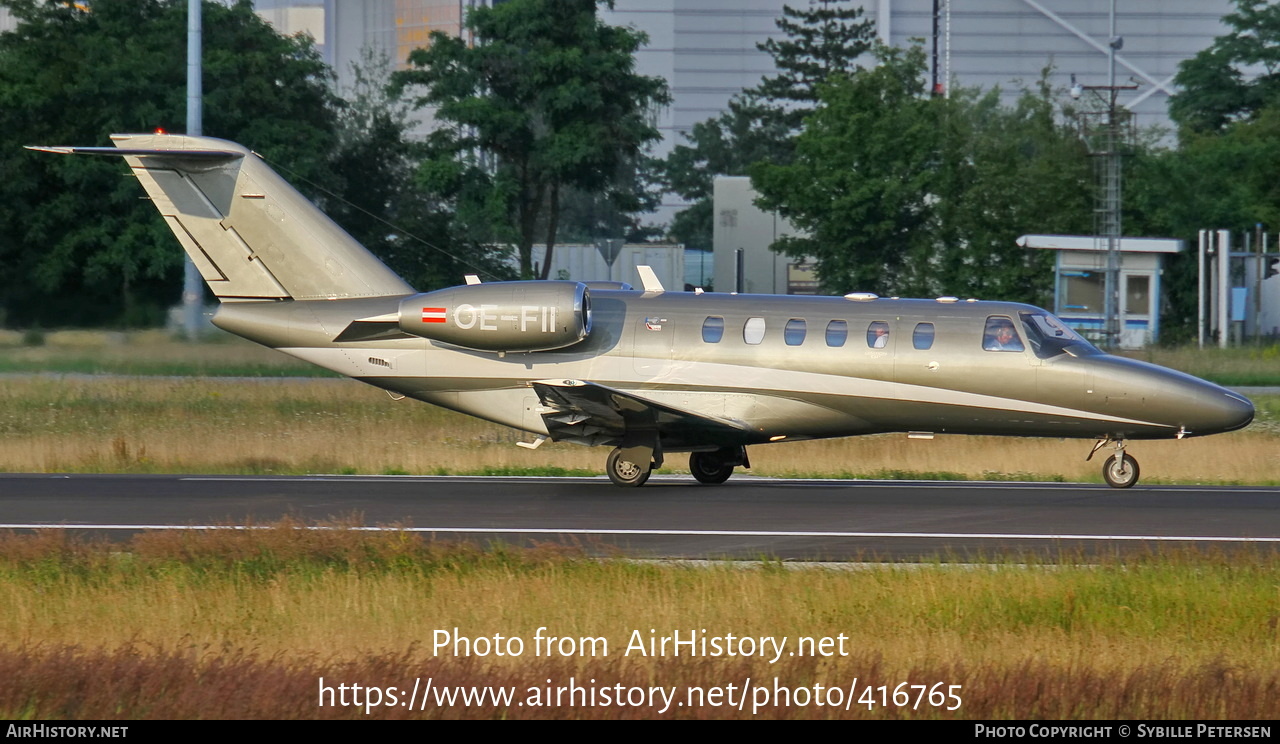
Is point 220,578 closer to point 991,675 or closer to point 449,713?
point 449,713

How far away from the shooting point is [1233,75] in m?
71.4

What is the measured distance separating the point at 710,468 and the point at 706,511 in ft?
10.6

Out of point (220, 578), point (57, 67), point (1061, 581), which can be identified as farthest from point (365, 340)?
point (57, 67)

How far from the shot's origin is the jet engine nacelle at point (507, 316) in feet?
56.5

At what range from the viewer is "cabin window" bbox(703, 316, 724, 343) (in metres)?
17.6

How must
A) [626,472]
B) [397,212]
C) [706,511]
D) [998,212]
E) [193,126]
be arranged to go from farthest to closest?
[397,212] < [998,212] < [193,126] < [626,472] < [706,511]

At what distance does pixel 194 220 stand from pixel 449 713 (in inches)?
515

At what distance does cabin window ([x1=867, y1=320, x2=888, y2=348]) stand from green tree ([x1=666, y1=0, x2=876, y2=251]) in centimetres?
6522

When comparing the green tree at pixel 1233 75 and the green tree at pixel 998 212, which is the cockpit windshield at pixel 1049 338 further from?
the green tree at pixel 1233 75

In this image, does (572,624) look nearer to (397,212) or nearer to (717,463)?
(717,463)

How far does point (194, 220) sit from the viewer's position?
18516 millimetres

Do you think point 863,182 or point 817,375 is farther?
point 863,182

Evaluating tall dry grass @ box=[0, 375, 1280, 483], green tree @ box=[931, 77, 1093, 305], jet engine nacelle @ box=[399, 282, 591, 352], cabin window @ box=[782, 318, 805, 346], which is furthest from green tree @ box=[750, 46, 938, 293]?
jet engine nacelle @ box=[399, 282, 591, 352]

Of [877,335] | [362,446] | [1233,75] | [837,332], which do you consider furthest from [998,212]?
[1233,75]
